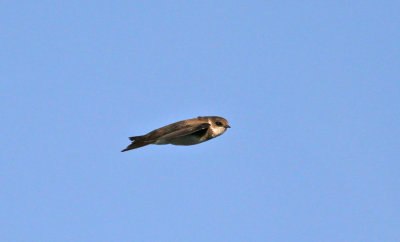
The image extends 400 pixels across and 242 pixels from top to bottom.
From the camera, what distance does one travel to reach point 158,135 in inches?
917

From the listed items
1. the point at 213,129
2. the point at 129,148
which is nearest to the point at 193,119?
the point at 213,129

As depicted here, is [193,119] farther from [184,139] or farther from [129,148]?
[129,148]

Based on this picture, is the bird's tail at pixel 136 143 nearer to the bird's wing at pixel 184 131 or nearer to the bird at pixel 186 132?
the bird at pixel 186 132

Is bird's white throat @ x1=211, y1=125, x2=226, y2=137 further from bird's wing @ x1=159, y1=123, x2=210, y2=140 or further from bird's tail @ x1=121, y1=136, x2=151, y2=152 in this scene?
bird's tail @ x1=121, y1=136, x2=151, y2=152

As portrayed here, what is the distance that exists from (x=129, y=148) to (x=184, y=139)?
2756 millimetres

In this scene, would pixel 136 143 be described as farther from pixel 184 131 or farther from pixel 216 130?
pixel 216 130

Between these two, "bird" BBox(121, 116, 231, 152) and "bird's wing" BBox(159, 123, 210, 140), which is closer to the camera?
"bird's wing" BBox(159, 123, 210, 140)

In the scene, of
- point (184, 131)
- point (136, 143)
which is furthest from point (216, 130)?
point (136, 143)

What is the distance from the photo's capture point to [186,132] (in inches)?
907

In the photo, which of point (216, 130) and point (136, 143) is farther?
point (216, 130)

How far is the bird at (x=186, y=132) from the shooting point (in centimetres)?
2287

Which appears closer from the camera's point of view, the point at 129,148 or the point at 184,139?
the point at 129,148

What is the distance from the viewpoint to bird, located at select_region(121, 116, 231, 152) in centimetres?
2287

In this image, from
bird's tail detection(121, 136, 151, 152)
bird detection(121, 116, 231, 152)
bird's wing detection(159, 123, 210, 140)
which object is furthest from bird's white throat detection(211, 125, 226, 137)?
bird's tail detection(121, 136, 151, 152)
